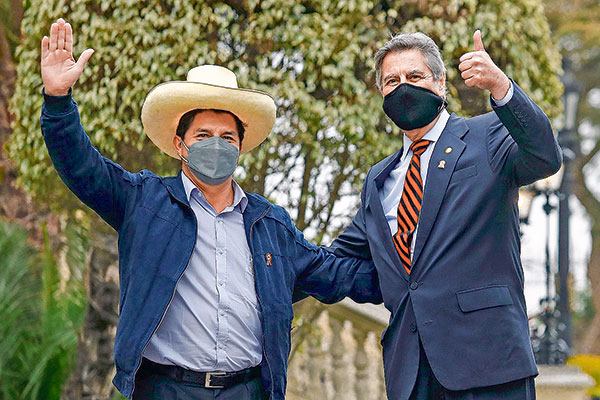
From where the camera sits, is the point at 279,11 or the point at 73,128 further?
the point at 279,11

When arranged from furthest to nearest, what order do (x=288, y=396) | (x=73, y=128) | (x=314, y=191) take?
(x=288, y=396), (x=314, y=191), (x=73, y=128)

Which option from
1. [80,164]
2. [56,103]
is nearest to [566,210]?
[80,164]

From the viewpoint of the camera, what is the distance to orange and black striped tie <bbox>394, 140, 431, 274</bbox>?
3.41 metres

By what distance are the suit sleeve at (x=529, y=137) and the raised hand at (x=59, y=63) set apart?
1560 millimetres

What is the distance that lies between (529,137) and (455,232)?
0.47m

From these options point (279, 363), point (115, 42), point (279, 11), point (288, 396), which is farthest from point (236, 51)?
point (288, 396)

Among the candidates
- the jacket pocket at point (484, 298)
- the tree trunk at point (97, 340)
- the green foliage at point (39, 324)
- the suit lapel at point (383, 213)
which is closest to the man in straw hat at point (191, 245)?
the suit lapel at point (383, 213)

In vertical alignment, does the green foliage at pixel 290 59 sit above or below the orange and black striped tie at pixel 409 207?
above

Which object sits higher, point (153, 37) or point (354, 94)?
point (153, 37)

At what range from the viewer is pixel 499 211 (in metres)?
3.27

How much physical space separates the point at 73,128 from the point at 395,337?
4.96 ft

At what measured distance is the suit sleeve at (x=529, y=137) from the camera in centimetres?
304

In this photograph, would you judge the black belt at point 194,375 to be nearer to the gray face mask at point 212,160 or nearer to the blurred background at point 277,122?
the gray face mask at point 212,160

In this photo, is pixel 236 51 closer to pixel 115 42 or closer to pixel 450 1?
pixel 115 42
